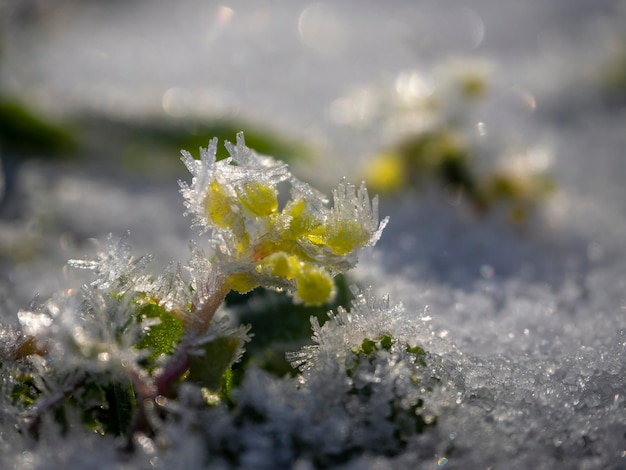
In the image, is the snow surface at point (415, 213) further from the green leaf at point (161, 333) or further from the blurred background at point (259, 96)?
the green leaf at point (161, 333)

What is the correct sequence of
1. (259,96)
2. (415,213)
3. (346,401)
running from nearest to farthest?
(346,401)
(415,213)
(259,96)

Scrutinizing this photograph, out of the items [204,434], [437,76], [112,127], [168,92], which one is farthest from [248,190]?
[168,92]

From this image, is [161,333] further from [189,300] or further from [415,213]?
[415,213]

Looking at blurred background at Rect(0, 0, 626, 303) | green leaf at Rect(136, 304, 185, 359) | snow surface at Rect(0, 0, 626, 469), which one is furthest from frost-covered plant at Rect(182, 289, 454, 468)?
blurred background at Rect(0, 0, 626, 303)

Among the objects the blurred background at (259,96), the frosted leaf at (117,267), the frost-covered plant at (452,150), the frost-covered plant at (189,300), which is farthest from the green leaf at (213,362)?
the frost-covered plant at (452,150)

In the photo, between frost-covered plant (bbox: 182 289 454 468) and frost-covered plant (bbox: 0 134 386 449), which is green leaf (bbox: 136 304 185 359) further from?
frost-covered plant (bbox: 182 289 454 468)

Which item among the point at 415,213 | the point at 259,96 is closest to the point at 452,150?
the point at 415,213
